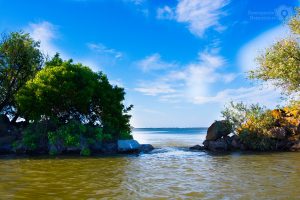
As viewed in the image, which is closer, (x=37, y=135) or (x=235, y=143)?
(x=37, y=135)

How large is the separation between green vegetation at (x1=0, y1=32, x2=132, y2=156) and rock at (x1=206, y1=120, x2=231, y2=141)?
10.3 meters

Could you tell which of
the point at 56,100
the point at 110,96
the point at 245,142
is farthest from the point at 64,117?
the point at 245,142

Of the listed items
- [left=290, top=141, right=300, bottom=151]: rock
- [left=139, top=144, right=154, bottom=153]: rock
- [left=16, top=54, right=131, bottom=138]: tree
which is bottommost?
[left=139, top=144, right=154, bottom=153]: rock

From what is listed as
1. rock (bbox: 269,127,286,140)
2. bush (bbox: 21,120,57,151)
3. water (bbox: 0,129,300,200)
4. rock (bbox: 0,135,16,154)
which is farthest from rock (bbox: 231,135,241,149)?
rock (bbox: 0,135,16,154)

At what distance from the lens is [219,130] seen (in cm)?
3903

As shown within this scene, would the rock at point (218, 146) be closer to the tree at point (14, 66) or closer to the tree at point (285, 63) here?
the tree at point (285, 63)

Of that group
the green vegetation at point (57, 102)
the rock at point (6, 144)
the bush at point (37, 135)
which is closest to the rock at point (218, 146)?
the green vegetation at point (57, 102)

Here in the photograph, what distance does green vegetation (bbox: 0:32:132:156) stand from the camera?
34188mm

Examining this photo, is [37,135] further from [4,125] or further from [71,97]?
[4,125]

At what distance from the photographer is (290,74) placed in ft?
102

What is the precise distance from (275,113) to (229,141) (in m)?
6.48

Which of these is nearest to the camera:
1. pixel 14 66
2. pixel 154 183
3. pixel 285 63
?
pixel 154 183

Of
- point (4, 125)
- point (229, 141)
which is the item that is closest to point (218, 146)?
point (229, 141)

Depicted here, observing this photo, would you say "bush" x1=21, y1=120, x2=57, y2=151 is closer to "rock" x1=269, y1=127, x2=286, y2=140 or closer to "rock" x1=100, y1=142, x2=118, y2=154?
"rock" x1=100, y1=142, x2=118, y2=154
